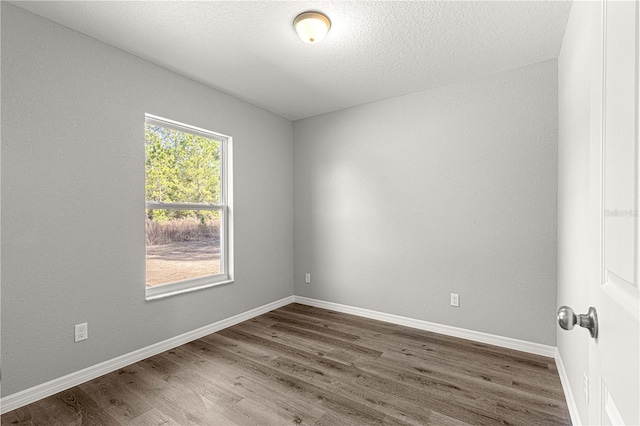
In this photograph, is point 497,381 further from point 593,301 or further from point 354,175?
point 354,175

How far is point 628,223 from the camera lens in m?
0.53

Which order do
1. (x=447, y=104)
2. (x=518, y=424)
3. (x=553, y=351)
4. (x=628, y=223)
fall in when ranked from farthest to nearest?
1. (x=447, y=104)
2. (x=553, y=351)
3. (x=518, y=424)
4. (x=628, y=223)

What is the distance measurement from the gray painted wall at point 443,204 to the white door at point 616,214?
2.31 meters

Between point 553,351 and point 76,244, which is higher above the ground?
point 76,244

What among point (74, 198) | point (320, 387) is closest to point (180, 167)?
point (74, 198)

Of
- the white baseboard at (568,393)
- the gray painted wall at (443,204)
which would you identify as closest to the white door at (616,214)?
the white baseboard at (568,393)

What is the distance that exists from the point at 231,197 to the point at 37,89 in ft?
5.83

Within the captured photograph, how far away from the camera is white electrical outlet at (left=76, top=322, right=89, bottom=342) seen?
7.30 ft

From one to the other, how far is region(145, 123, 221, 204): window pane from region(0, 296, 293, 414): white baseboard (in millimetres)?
1301

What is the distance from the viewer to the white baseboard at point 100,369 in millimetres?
1948

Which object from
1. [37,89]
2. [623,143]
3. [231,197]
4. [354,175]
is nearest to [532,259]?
[354,175]

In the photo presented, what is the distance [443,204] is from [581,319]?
99.9 inches

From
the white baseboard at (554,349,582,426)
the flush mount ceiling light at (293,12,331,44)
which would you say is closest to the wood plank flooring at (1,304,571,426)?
the white baseboard at (554,349,582,426)

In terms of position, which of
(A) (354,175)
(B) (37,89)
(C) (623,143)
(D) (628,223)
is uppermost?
(B) (37,89)
